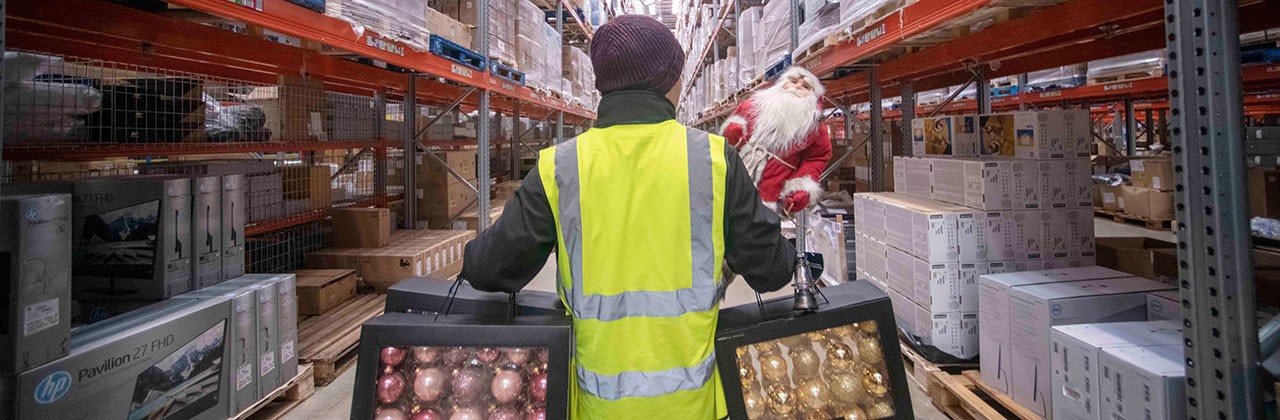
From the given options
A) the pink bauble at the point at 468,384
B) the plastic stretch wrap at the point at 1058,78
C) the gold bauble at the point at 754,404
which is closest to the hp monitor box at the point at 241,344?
the pink bauble at the point at 468,384

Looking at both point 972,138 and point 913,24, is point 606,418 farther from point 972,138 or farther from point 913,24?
point 972,138

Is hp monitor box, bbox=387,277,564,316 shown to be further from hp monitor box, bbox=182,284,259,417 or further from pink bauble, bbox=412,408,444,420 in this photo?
hp monitor box, bbox=182,284,259,417

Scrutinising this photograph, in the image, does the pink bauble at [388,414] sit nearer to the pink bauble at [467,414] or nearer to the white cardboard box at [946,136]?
the pink bauble at [467,414]

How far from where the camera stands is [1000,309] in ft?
8.21

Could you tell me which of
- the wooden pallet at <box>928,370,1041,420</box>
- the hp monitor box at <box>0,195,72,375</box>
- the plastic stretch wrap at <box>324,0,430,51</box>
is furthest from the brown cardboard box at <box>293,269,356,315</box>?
the wooden pallet at <box>928,370,1041,420</box>

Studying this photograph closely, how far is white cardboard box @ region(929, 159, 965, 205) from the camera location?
315cm

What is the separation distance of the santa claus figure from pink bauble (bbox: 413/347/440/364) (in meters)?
2.11

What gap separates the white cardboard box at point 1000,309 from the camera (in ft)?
8.04

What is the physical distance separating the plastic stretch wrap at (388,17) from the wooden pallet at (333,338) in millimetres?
1456

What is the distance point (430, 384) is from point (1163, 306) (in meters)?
2.44

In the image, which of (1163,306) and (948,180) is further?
(948,180)

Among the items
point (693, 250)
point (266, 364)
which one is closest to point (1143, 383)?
point (693, 250)

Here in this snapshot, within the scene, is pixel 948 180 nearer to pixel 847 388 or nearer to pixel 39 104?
pixel 847 388

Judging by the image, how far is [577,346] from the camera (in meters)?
1.45
